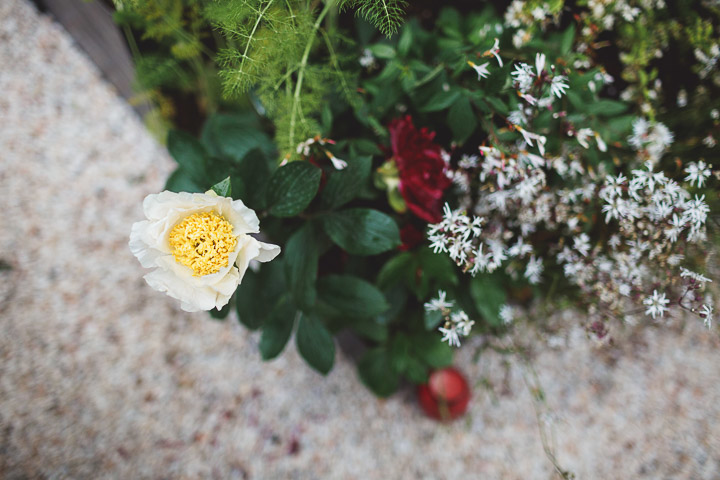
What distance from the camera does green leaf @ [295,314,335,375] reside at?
839 mm

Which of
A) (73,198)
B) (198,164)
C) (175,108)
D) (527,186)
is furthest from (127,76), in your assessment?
(527,186)

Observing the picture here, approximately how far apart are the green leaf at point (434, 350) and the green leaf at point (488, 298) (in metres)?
0.13

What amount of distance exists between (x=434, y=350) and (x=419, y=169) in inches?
16.6

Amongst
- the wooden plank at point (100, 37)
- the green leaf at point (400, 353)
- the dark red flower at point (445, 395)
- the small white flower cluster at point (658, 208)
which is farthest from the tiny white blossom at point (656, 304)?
the wooden plank at point (100, 37)

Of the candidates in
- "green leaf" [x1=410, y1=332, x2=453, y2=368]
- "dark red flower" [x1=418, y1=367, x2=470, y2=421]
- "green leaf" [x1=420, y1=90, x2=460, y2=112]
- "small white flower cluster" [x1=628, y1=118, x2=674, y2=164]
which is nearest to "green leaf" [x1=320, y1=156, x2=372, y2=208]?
"green leaf" [x1=420, y1=90, x2=460, y2=112]

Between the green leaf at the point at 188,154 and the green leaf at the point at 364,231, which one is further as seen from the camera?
the green leaf at the point at 188,154

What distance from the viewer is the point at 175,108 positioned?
1261mm

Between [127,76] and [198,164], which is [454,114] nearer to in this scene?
[198,164]

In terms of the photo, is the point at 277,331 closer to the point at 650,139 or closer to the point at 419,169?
the point at 419,169

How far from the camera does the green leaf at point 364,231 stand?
0.69 m

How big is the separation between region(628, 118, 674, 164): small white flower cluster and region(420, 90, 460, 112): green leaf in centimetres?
37

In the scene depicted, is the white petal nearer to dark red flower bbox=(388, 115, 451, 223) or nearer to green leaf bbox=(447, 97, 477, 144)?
dark red flower bbox=(388, 115, 451, 223)

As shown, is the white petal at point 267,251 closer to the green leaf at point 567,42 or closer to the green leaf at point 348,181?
the green leaf at point 348,181

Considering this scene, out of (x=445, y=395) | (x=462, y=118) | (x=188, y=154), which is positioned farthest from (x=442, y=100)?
(x=445, y=395)
